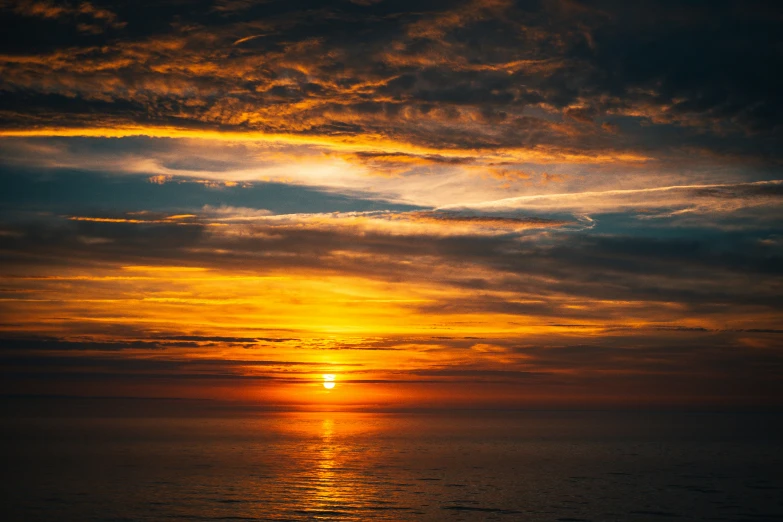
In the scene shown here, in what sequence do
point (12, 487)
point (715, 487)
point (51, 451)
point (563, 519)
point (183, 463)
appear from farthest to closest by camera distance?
point (51, 451) → point (183, 463) → point (715, 487) → point (12, 487) → point (563, 519)

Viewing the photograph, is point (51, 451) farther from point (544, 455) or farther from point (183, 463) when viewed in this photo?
point (544, 455)

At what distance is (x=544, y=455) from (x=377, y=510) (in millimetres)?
71539

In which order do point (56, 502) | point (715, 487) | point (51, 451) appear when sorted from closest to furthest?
point (56, 502), point (715, 487), point (51, 451)

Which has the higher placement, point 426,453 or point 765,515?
point 765,515

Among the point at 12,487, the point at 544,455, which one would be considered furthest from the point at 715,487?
the point at 12,487

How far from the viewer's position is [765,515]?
53.9m

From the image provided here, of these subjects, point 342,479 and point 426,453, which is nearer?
point 342,479

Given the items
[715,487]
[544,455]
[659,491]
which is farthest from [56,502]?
[544,455]

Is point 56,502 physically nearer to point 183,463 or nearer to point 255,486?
point 255,486

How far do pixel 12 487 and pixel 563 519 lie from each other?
53124 mm

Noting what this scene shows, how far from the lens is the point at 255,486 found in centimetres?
6812

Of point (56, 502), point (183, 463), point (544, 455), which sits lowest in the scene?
point (544, 455)

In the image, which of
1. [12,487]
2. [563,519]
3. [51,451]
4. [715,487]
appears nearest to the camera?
[563,519]

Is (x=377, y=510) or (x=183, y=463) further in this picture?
(x=183, y=463)
